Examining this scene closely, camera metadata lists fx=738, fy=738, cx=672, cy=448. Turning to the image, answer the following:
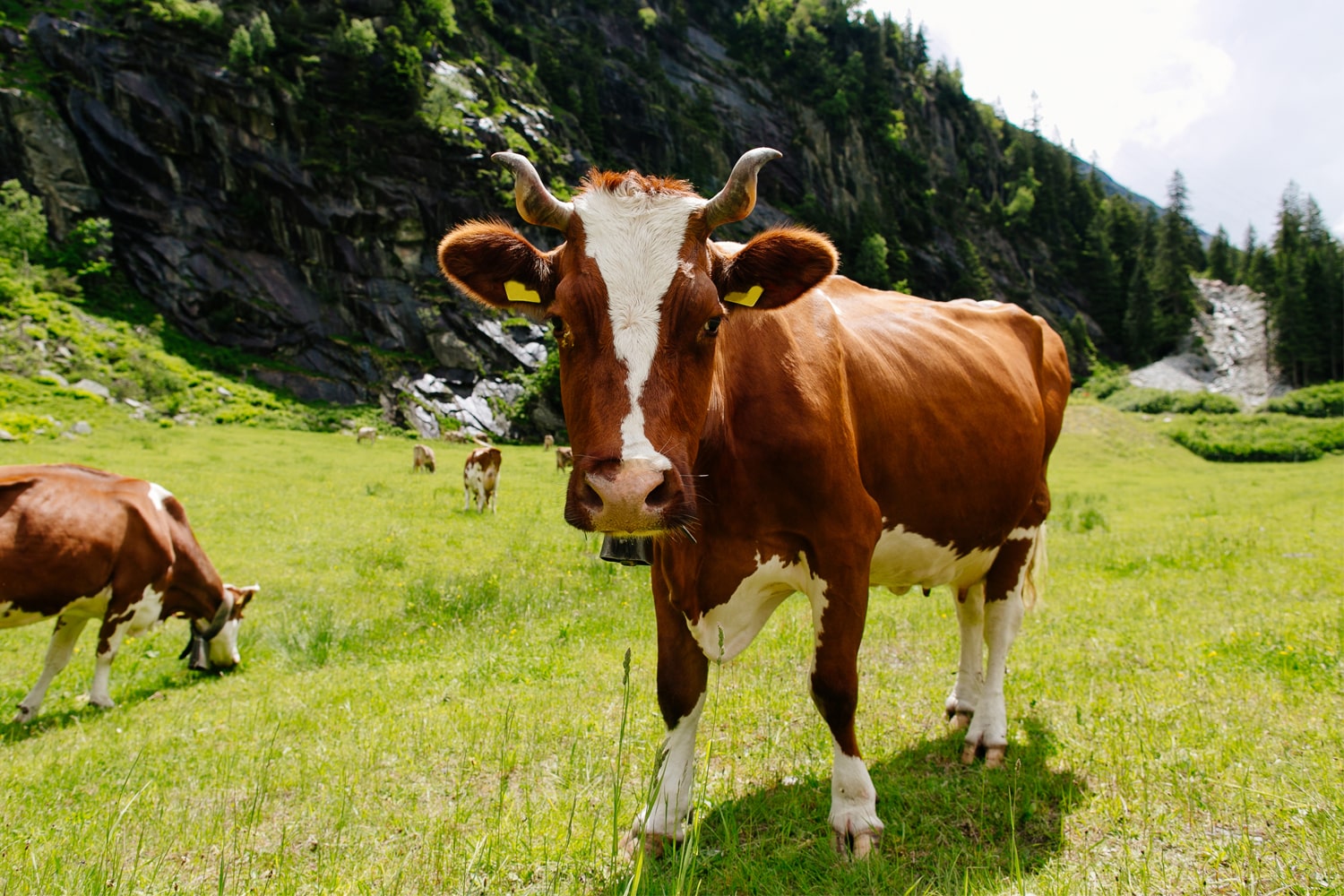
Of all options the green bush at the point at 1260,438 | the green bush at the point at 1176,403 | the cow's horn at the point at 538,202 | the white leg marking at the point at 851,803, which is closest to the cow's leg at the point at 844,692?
the white leg marking at the point at 851,803

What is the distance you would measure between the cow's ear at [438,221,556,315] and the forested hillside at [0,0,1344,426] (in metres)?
50.4

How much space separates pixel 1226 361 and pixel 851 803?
114968 millimetres

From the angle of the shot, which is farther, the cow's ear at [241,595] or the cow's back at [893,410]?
the cow's ear at [241,595]

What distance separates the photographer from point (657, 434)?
97.3 inches

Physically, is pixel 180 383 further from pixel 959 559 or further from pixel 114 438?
pixel 959 559

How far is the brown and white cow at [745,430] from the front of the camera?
256cm

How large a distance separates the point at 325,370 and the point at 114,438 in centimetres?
2429

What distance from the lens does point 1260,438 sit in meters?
48.8

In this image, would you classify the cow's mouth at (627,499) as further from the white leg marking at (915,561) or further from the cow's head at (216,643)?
the cow's head at (216,643)

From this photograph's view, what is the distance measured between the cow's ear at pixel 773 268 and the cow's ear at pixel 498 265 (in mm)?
710

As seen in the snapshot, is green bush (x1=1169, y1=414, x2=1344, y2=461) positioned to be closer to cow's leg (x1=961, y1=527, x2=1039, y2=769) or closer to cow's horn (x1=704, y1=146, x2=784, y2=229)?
cow's leg (x1=961, y1=527, x2=1039, y2=769)

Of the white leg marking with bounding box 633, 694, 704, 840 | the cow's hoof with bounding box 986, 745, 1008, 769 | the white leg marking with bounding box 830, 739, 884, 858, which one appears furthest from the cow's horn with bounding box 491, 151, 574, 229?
the cow's hoof with bounding box 986, 745, 1008, 769

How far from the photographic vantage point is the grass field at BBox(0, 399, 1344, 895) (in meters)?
3.03

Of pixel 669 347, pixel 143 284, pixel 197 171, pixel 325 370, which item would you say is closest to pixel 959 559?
pixel 669 347
